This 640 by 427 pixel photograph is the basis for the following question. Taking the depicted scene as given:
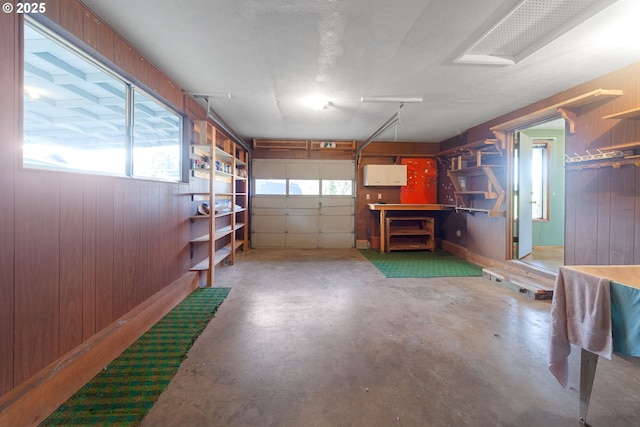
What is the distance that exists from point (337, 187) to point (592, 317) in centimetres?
538

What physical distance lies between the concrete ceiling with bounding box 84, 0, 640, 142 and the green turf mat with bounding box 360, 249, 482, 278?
2.59 meters

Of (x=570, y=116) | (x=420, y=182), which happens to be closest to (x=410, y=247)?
(x=420, y=182)

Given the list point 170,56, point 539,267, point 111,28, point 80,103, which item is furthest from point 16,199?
point 539,267

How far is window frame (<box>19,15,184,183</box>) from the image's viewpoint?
Result: 150cm

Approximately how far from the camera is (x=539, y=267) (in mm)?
3697

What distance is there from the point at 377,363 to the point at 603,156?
10.6ft

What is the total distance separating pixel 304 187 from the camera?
6.35m

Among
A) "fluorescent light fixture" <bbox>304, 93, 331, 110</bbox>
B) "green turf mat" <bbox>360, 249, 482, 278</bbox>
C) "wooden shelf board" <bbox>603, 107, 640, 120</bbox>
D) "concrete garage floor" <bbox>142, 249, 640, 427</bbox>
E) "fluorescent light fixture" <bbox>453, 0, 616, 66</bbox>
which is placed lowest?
"concrete garage floor" <bbox>142, 249, 640, 427</bbox>

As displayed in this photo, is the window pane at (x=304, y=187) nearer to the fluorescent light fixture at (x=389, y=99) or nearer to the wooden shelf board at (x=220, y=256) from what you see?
the wooden shelf board at (x=220, y=256)

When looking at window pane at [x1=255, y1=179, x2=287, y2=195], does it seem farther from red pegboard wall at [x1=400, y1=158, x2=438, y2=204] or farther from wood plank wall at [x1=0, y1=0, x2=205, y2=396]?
wood plank wall at [x1=0, y1=0, x2=205, y2=396]

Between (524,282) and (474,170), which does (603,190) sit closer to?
(524,282)

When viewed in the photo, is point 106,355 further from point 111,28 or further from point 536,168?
point 536,168

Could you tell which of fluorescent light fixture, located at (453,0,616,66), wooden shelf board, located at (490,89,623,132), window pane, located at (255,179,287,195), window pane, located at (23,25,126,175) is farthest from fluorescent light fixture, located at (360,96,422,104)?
window pane, located at (255,179,287,195)

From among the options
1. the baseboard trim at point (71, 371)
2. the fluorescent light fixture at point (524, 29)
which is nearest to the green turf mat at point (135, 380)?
the baseboard trim at point (71, 371)
